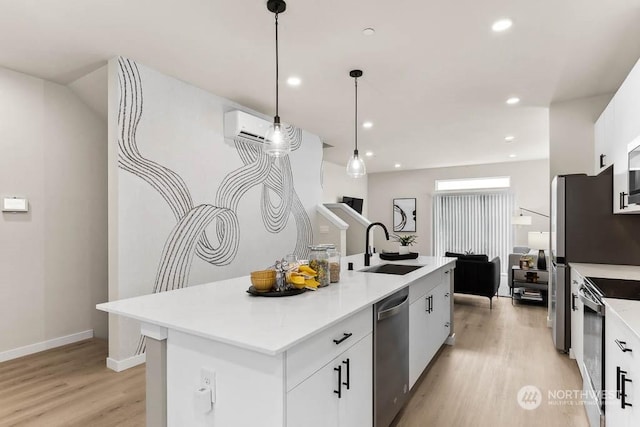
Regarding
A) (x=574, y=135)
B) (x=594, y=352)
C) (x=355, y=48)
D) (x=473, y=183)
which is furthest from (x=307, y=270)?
(x=473, y=183)

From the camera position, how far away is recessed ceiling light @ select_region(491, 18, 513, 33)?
8.00ft

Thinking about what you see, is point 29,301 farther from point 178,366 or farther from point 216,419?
point 216,419

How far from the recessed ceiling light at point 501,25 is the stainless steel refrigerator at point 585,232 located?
1.55 metres

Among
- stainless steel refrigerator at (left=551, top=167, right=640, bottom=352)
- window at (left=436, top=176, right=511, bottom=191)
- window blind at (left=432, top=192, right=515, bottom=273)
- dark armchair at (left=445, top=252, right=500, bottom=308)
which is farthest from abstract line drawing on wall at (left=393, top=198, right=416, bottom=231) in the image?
stainless steel refrigerator at (left=551, top=167, right=640, bottom=352)

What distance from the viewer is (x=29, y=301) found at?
3.30 metres

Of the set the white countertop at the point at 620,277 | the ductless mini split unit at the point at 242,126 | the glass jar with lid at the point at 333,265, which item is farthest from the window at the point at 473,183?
the glass jar with lid at the point at 333,265

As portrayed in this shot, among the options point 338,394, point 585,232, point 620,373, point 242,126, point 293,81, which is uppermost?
point 293,81

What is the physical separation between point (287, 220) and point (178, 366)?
145 inches

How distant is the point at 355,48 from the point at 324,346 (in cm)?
237

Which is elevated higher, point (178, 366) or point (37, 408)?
point (178, 366)

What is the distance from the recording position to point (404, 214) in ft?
30.8

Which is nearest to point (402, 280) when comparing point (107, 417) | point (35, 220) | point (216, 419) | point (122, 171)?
point (216, 419)

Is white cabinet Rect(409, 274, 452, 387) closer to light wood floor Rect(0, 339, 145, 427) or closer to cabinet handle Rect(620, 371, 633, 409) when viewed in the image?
cabinet handle Rect(620, 371, 633, 409)

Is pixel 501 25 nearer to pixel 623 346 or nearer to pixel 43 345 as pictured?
pixel 623 346
